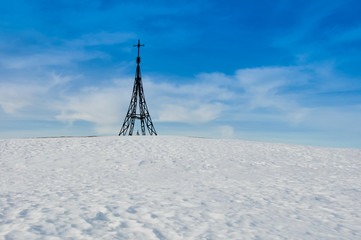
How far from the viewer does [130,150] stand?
1270cm

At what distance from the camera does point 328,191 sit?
7.71m

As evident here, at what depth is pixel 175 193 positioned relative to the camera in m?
6.96

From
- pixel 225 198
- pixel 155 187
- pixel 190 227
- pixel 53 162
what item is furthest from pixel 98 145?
pixel 190 227

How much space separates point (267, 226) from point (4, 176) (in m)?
7.98

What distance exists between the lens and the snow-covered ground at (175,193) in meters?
4.75

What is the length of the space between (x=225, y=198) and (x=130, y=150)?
689cm

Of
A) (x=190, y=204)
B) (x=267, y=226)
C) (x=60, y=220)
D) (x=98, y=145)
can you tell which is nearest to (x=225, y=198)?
(x=190, y=204)

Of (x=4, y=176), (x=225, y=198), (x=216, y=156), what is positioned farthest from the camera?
(x=216, y=156)

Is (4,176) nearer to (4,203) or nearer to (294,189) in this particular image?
(4,203)

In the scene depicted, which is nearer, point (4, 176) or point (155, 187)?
point (155, 187)

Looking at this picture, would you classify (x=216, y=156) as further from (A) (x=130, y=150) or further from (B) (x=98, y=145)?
(B) (x=98, y=145)

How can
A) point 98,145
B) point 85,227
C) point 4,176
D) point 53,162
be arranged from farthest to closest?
point 98,145, point 53,162, point 4,176, point 85,227

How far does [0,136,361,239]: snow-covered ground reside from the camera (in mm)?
4754

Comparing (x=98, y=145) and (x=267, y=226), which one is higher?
(x=98, y=145)
